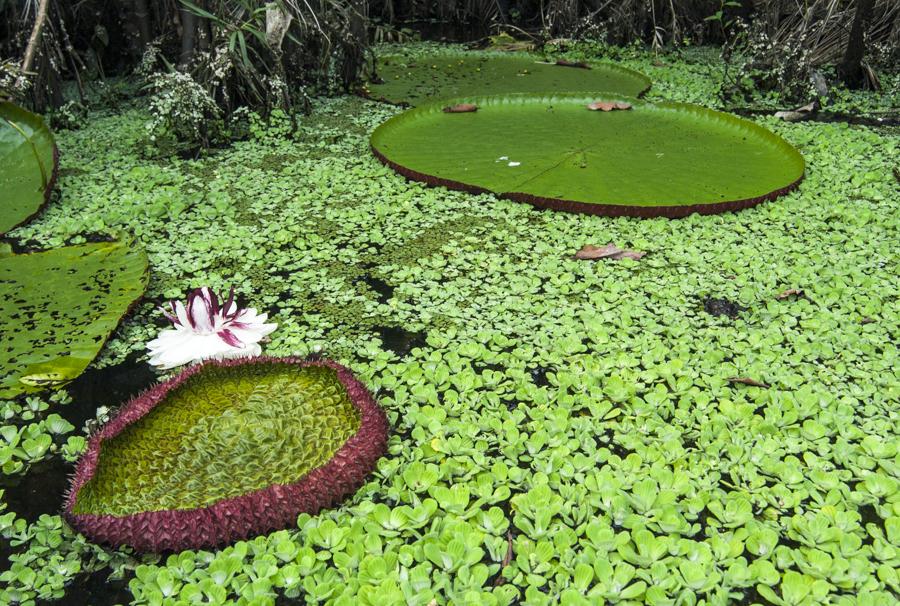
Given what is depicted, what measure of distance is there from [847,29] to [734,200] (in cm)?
274

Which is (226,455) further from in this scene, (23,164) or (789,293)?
(23,164)

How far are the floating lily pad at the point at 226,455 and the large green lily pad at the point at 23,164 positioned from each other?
1.45 m

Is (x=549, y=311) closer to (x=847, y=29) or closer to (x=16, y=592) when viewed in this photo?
(x=16, y=592)

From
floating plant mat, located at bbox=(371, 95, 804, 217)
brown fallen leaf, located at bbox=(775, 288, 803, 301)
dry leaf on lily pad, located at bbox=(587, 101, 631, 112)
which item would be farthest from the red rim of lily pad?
dry leaf on lily pad, located at bbox=(587, 101, 631, 112)

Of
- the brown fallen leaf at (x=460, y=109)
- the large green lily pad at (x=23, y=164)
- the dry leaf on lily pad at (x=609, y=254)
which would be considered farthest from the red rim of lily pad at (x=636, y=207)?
the large green lily pad at (x=23, y=164)

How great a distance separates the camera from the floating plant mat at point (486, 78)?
396cm

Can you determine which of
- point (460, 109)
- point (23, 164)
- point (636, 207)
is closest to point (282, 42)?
point (460, 109)

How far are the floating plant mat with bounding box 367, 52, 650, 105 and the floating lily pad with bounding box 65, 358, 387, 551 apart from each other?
103 inches

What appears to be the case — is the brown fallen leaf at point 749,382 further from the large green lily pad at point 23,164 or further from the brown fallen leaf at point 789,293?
the large green lily pad at point 23,164

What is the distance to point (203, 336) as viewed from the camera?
1.62 meters

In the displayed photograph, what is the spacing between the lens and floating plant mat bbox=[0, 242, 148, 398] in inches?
64.1

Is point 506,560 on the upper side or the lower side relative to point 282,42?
lower

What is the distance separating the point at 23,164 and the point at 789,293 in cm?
278

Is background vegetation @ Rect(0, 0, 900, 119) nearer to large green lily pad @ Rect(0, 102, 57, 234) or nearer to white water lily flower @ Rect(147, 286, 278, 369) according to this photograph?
large green lily pad @ Rect(0, 102, 57, 234)
